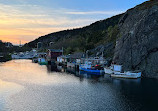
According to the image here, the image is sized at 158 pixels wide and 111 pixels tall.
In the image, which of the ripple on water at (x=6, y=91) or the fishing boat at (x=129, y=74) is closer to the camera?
the ripple on water at (x=6, y=91)

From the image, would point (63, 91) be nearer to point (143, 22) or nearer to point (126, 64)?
point (126, 64)

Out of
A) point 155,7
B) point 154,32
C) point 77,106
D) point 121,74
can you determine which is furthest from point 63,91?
point 155,7

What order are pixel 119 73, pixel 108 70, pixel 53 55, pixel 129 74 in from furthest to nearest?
pixel 53 55 → pixel 108 70 → pixel 119 73 → pixel 129 74

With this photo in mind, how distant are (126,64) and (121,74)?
905 centimetres

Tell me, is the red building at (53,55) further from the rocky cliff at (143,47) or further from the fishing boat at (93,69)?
the rocky cliff at (143,47)

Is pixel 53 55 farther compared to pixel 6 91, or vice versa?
pixel 53 55

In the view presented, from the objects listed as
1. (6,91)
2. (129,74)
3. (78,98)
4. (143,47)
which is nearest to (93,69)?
(129,74)

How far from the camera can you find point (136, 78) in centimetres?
6544

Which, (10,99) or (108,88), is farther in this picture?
(108,88)

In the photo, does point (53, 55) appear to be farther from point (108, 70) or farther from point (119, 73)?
point (119, 73)

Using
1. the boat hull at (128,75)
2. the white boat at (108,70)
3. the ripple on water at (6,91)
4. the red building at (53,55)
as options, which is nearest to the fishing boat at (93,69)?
the white boat at (108,70)

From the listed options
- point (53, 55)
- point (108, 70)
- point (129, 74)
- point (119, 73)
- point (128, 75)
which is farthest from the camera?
point (53, 55)

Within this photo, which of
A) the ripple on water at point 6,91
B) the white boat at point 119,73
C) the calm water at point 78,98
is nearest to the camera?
the calm water at point 78,98

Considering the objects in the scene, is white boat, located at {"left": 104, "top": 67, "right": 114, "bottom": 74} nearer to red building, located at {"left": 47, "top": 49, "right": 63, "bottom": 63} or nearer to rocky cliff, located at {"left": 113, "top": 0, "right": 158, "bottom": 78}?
rocky cliff, located at {"left": 113, "top": 0, "right": 158, "bottom": 78}
